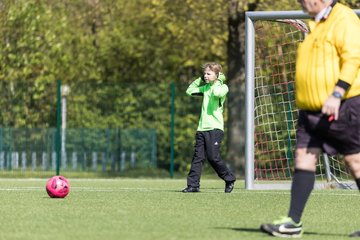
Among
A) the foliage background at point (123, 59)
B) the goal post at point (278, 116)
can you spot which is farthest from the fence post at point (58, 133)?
the goal post at point (278, 116)

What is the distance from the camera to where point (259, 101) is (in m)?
18.5

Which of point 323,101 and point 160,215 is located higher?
point 323,101

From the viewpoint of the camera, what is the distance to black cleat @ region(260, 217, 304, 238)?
8383 millimetres

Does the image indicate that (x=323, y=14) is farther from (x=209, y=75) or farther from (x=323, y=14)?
(x=209, y=75)

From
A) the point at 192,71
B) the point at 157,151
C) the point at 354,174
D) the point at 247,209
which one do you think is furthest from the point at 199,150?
the point at 192,71

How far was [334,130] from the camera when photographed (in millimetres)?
8484

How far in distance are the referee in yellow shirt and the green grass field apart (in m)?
0.36

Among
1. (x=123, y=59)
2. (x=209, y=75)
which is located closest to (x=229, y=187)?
(x=209, y=75)

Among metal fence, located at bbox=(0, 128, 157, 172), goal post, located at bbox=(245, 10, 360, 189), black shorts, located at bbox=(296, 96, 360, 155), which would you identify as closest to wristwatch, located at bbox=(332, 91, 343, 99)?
black shorts, located at bbox=(296, 96, 360, 155)

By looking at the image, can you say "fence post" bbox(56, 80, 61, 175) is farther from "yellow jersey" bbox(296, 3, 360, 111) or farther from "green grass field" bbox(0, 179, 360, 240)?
"yellow jersey" bbox(296, 3, 360, 111)

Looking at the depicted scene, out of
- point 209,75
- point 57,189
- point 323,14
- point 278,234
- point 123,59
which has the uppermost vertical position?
point 123,59

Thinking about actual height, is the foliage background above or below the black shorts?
above

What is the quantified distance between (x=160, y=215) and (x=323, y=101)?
7.82 feet

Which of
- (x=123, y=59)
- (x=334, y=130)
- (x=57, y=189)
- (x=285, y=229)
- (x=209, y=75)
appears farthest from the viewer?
(x=123, y=59)
